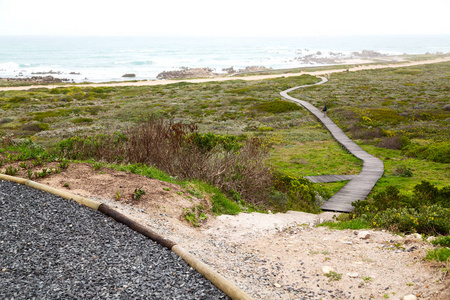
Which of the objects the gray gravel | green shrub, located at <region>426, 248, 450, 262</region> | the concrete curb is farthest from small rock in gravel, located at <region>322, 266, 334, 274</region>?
the gray gravel

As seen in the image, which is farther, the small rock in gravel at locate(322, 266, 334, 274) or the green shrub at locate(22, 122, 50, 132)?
the green shrub at locate(22, 122, 50, 132)

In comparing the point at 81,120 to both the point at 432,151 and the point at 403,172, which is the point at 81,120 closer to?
the point at 403,172

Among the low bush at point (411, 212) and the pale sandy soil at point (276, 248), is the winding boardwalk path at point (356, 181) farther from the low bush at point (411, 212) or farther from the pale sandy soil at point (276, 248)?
the pale sandy soil at point (276, 248)

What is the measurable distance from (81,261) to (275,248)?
390cm

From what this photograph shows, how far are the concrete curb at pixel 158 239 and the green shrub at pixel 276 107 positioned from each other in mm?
31141

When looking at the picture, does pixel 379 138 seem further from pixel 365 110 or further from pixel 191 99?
pixel 191 99

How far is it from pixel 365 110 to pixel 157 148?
91.3ft

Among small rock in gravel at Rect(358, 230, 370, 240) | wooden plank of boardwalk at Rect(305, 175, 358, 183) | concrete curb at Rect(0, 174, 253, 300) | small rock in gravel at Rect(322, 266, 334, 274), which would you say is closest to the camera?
concrete curb at Rect(0, 174, 253, 300)

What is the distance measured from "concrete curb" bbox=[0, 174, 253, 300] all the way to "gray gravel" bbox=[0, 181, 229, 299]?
86 millimetres

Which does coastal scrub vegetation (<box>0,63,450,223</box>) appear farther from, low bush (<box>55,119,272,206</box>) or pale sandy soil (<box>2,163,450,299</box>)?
pale sandy soil (<box>2,163,450,299</box>)

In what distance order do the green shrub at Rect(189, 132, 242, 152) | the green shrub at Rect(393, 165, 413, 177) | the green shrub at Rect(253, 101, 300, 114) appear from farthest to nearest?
the green shrub at Rect(253, 101, 300, 114)
the green shrub at Rect(393, 165, 413, 177)
the green shrub at Rect(189, 132, 242, 152)

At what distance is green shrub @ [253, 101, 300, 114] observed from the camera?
38062 millimetres

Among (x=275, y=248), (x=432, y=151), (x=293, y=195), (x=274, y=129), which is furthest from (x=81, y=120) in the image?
(x=275, y=248)

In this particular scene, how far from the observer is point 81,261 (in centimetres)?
561
